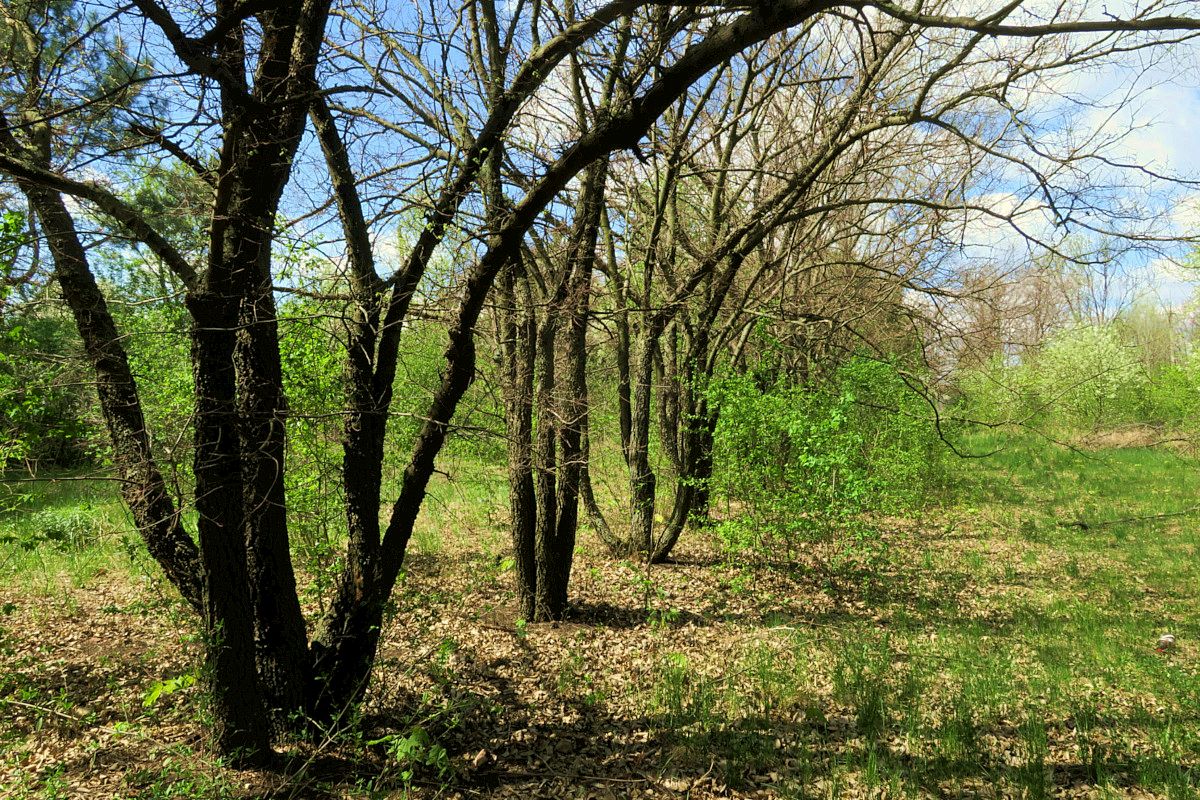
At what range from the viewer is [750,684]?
17.8ft

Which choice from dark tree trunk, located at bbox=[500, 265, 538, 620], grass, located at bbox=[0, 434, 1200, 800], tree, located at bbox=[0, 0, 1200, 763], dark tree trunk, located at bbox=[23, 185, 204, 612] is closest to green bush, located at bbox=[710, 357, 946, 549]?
grass, located at bbox=[0, 434, 1200, 800]

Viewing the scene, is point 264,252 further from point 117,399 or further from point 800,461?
point 800,461

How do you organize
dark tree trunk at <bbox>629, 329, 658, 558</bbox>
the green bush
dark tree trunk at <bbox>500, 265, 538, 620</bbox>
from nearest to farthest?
dark tree trunk at <bbox>500, 265, 538, 620</bbox> < the green bush < dark tree trunk at <bbox>629, 329, 658, 558</bbox>

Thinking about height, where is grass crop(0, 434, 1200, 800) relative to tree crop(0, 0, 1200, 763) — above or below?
below

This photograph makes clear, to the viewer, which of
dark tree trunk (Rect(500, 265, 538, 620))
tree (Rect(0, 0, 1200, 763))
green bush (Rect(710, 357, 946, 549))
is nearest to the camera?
tree (Rect(0, 0, 1200, 763))

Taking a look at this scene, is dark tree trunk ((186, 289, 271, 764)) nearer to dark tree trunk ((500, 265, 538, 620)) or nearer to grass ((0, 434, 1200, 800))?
grass ((0, 434, 1200, 800))

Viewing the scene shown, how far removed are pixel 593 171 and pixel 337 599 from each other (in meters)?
4.24

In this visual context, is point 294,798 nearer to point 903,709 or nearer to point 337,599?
point 337,599

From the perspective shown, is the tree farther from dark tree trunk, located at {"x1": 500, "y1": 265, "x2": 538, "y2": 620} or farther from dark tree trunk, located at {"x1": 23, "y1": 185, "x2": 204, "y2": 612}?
dark tree trunk, located at {"x1": 500, "y1": 265, "x2": 538, "y2": 620}

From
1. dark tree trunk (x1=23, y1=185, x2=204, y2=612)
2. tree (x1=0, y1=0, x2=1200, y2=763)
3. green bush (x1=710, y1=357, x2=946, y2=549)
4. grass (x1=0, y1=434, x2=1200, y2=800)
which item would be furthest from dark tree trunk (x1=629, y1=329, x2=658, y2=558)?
dark tree trunk (x1=23, y1=185, x2=204, y2=612)

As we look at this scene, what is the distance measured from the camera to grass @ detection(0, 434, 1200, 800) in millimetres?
4117

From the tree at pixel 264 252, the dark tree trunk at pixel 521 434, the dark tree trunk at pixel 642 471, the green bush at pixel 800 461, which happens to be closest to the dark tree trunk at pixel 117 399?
the tree at pixel 264 252

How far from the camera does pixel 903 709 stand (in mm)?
4953

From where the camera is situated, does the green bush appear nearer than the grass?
No
